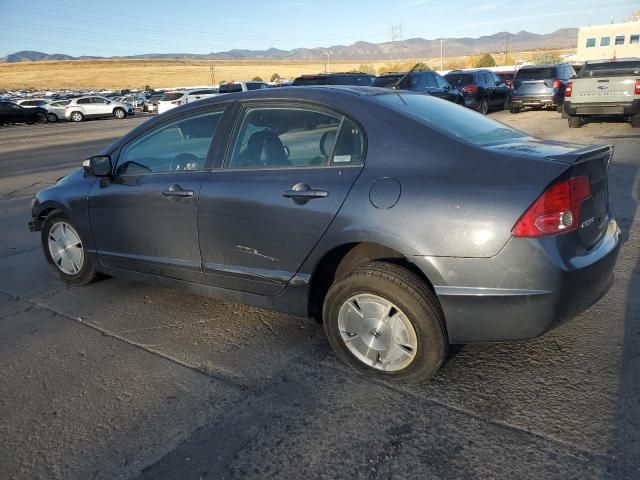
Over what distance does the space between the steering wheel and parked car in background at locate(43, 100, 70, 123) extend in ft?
112

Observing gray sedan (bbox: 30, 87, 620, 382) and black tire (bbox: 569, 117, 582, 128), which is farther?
black tire (bbox: 569, 117, 582, 128)

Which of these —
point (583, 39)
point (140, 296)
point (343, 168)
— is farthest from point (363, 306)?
point (583, 39)

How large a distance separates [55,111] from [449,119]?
118ft

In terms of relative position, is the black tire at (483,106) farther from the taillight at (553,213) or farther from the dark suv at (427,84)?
the taillight at (553,213)

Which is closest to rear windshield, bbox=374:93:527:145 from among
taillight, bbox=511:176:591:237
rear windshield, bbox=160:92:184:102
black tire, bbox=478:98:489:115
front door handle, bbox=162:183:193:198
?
taillight, bbox=511:176:591:237

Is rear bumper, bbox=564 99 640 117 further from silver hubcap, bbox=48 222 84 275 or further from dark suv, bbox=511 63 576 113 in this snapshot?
silver hubcap, bbox=48 222 84 275

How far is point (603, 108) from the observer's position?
13.7 metres

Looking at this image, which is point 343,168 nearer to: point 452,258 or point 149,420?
point 452,258

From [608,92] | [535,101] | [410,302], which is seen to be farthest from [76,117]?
[410,302]

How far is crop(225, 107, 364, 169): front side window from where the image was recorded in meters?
3.13

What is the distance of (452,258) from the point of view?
2664 mm

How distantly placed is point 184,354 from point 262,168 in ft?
4.26

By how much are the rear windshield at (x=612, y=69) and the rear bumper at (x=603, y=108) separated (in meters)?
0.72

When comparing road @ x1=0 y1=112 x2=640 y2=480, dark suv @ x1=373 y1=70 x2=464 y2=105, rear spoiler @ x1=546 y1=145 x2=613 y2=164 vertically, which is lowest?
road @ x1=0 y1=112 x2=640 y2=480
